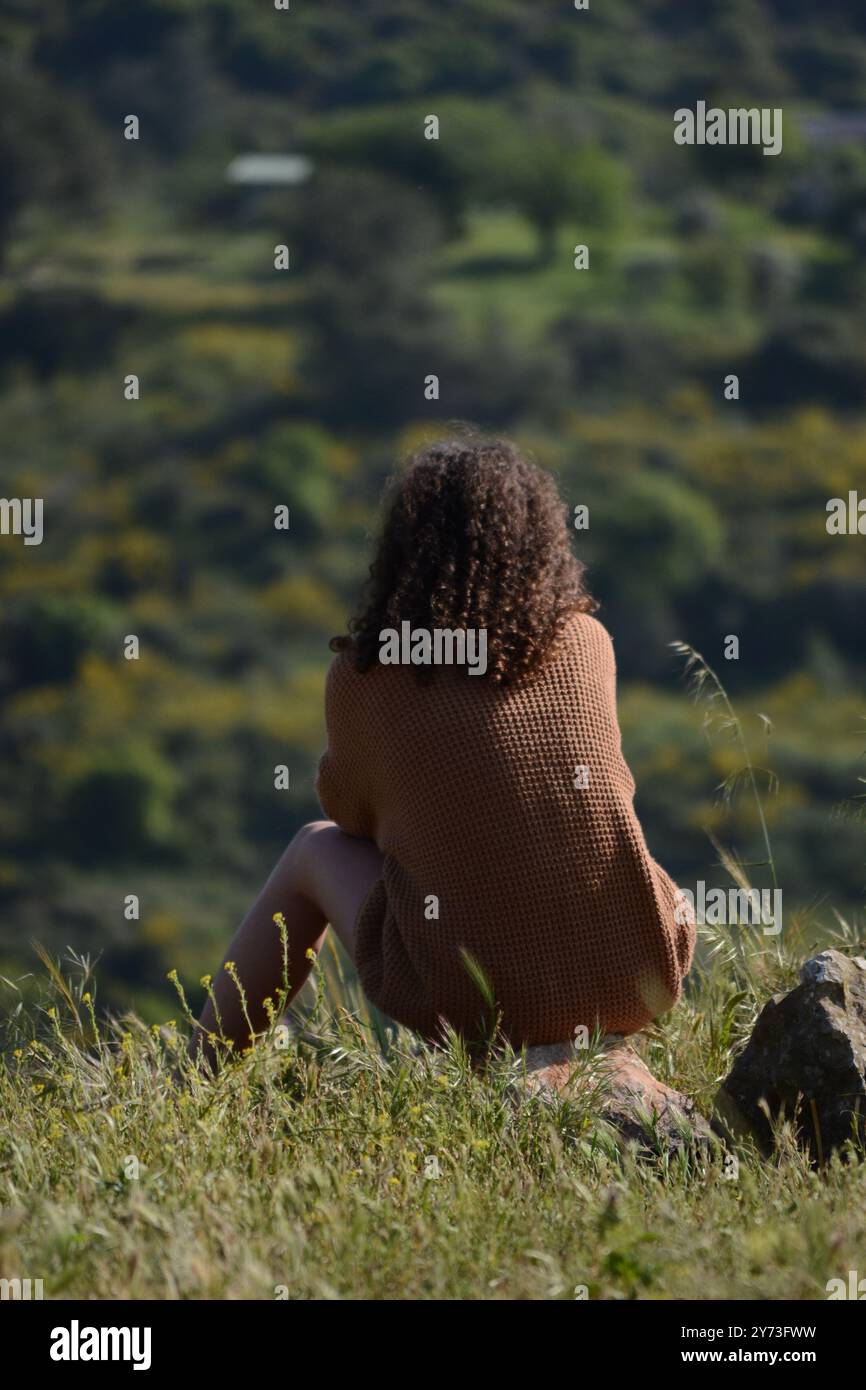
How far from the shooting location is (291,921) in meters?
2.70

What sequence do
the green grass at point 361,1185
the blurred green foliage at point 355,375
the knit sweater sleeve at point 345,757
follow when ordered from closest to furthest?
the green grass at point 361,1185
the knit sweater sleeve at point 345,757
the blurred green foliage at point 355,375

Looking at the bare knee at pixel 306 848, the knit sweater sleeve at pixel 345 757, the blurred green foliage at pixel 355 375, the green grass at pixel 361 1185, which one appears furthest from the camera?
the blurred green foliage at pixel 355 375

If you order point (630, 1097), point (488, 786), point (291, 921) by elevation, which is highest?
point (488, 786)

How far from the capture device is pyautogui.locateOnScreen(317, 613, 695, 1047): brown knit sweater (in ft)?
7.73

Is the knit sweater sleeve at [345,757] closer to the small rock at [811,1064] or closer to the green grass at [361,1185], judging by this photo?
the green grass at [361,1185]

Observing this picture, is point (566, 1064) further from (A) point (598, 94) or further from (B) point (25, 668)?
(A) point (598, 94)

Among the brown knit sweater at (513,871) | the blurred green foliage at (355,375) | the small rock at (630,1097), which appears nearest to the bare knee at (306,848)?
the brown knit sweater at (513,871)

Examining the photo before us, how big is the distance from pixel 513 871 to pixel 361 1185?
1.66 feet

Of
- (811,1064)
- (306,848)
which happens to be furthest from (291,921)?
(811,1064)

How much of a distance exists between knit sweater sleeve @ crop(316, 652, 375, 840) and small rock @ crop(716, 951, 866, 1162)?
0.64m

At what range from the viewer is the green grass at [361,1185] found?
1744 mm

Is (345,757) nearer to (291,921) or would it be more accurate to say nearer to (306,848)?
(306,848)

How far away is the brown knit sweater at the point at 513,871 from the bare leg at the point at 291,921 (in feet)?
0.41

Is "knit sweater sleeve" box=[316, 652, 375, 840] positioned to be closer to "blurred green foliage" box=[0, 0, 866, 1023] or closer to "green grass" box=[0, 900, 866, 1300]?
"green grass" box=[0, 900, 866, 1300]
